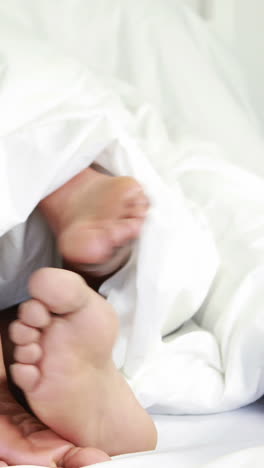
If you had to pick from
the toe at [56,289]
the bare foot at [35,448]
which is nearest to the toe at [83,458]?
the bare foot at [35,448]

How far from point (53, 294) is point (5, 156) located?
8.0 inches

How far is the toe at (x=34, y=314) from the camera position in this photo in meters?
0.49

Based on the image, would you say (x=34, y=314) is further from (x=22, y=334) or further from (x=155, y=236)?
(x=155, y=236)

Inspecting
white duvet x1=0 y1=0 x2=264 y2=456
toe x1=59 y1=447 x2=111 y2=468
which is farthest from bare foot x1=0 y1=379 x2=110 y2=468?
white duvet x1=0 y1=0 x2=264 y2=456

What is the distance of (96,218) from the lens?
2.05ft

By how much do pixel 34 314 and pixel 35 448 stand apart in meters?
0.10

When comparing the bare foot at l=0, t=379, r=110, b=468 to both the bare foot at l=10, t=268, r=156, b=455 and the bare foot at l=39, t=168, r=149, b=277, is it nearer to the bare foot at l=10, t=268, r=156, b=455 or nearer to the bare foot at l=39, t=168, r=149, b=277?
the bare foot at l=10, t=268, r=156, b=455

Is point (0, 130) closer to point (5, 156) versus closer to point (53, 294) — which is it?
point (5, 156)

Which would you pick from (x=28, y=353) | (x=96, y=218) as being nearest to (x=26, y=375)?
(x=28, y=353)

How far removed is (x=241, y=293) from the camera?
0.69 m

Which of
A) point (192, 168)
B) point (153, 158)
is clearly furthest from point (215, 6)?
point (153, 158)

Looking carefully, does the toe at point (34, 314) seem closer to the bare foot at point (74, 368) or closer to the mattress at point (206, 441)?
the bare foot at point (74, 368)

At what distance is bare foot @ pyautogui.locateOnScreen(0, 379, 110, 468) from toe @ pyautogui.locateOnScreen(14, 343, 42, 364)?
5 cm

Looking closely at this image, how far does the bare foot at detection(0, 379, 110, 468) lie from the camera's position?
483mm
